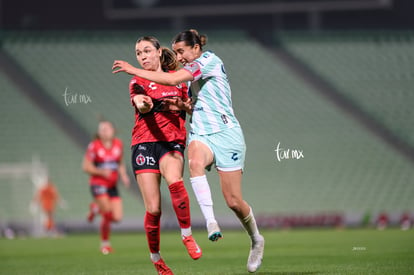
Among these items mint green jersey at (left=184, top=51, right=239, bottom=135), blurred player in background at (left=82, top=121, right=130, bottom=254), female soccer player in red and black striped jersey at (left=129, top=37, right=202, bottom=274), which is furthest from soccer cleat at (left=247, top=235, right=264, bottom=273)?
blurred player in background at (left=82, top=121, right=130, bottom=254)

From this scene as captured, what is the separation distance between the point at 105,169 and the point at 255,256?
21.3ft

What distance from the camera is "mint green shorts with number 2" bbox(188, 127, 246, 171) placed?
7.07 meters

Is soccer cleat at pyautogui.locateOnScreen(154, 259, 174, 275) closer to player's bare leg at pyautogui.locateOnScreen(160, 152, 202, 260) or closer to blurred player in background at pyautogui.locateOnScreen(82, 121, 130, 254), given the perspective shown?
player's bare leg at pyautogui.locateOnScreen(160, 152, 202, 260)

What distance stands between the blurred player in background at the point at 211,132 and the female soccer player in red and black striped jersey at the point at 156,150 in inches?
5.3

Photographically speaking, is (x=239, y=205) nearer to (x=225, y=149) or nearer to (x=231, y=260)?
(x=225, y=149)

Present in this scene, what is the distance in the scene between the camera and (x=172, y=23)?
24469 mm

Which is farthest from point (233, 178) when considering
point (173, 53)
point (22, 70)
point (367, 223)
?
point (22, 70)

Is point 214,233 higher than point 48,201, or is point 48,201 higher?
point 214,233

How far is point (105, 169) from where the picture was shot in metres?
13.3

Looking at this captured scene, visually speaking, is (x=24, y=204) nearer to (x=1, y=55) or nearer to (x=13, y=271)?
(x=1, y=55)

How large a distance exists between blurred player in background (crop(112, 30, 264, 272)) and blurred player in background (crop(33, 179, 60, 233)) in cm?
1353

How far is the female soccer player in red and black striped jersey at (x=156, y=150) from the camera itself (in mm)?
6918

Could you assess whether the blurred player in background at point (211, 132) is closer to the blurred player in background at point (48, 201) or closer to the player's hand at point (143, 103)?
the player's hand at point (143, 103)

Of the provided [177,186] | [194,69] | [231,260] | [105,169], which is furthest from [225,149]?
[105,169]
